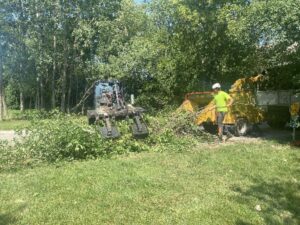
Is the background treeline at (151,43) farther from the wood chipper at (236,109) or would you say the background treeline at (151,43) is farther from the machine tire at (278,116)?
the wood chipper at (236,109)

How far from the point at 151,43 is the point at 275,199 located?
68.1 feet

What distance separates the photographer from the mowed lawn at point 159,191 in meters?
6.26

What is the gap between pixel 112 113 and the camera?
13.4 metres

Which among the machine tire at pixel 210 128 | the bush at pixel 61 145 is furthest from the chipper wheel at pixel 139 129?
the machine tire at pixel 210 128

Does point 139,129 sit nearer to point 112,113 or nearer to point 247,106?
point 112,113

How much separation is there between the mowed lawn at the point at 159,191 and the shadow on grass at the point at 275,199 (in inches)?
0.5

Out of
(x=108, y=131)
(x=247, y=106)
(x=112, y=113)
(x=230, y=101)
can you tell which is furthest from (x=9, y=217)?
(x=247, y=106)

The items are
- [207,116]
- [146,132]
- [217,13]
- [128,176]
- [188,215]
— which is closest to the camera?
[188,215]

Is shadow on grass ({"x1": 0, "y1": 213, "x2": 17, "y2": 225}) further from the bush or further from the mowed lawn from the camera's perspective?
the bush

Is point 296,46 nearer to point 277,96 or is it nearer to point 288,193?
point 277,96

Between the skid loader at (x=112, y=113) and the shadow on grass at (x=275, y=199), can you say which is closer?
the shadow on grass at (x=275, y=199)

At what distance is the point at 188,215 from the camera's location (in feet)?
20.6

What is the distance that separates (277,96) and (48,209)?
41.5 feet

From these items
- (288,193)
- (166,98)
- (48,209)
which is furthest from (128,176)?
A: (166,98)
